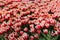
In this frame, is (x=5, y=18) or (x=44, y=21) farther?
(x=5, y=18)

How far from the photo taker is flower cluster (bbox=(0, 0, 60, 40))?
3430 mm

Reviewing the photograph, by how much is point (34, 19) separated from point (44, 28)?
0.30m

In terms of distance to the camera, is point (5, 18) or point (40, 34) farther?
point (5, 18)

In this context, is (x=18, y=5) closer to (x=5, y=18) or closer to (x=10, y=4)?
(x=10, y=4)

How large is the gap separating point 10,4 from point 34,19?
0.77 meters

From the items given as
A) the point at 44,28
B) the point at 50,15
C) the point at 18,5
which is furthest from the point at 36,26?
the point at 18,5

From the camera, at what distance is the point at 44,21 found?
3.51 m

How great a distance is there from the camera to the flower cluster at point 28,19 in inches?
135

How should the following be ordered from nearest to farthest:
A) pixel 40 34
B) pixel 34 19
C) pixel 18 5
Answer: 1. pixel 40 34
2. pixel 34 19
3. pixel 18 5

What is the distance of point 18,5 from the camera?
13.6 feet

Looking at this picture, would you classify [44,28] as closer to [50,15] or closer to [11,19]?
[50,15]

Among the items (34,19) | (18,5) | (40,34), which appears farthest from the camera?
(18,5)

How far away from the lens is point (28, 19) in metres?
3.63

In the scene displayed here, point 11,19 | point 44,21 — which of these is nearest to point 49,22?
point 44,21
